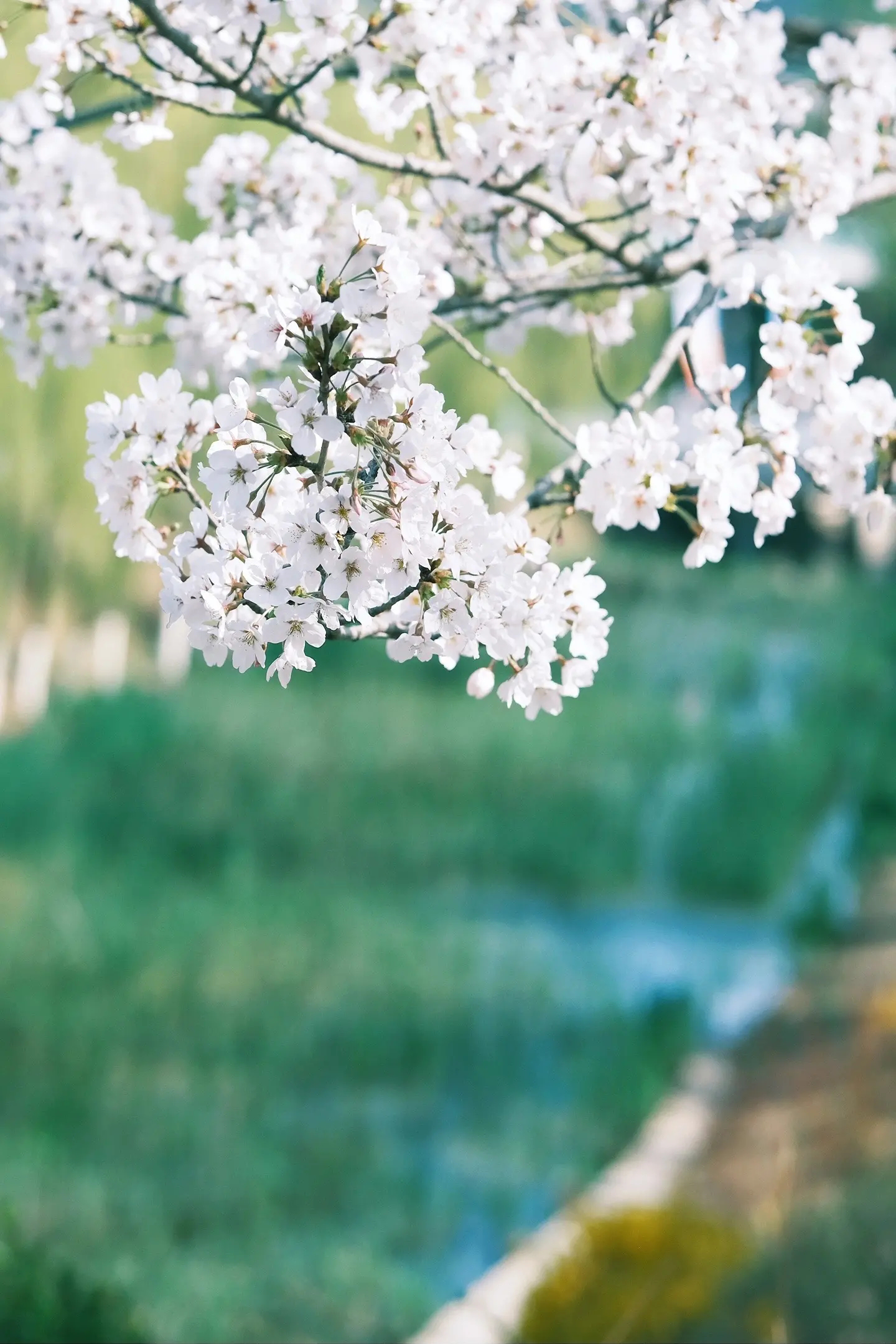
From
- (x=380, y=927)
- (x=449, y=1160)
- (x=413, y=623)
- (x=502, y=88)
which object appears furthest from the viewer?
(x=380, y=927)

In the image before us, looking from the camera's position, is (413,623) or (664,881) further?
(664,881)

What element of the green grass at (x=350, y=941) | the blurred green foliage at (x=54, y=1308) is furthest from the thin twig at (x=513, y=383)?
the green grass at (x=350, y=941)

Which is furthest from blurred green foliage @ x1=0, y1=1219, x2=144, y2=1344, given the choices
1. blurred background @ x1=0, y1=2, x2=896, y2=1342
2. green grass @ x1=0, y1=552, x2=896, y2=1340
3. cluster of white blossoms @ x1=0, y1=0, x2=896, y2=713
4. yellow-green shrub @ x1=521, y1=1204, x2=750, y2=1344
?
cluster of white blossoms @ x1=0, y1=0, x2=896, y2=713

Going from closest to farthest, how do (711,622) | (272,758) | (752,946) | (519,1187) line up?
(519,1187), (752,946), (272,758), (711,622)

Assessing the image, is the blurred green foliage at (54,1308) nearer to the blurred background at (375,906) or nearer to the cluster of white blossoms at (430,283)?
the blurred background at (375,906)

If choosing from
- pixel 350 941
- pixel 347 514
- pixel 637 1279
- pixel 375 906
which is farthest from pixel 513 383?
pixel 375 906

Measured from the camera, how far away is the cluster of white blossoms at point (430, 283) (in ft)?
4.03

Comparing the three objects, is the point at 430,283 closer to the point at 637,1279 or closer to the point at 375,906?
the point at 637,1279

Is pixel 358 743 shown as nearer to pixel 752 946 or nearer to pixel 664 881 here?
pixel 664 881

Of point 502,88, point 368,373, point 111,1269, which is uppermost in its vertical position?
point 502,88

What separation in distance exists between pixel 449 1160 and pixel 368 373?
4.33 meters

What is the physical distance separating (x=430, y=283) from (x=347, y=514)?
0.84m

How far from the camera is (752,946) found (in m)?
8.30

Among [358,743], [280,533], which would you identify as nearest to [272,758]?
[358,743]
